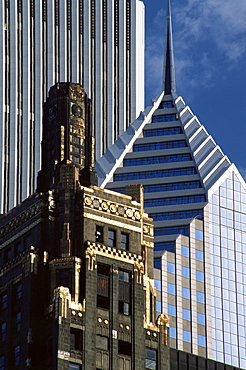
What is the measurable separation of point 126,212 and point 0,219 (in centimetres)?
1535

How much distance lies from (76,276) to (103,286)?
135 inches

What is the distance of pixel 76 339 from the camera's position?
168 meters

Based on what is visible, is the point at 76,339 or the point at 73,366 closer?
the point at 73,366

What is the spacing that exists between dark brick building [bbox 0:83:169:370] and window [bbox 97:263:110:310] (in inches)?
4.1

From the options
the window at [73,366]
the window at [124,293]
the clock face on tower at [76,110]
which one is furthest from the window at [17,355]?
the clock face on tower at [76,110]

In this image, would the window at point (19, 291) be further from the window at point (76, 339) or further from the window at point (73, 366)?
the window at point (73, 366)

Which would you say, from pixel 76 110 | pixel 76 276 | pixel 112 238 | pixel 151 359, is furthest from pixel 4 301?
pixel 76 110

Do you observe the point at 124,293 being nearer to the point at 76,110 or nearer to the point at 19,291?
the point at 19,291

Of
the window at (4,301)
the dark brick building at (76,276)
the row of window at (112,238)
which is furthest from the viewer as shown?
the window at (4,301)

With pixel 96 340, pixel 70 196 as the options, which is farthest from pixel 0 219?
pixel 96 340

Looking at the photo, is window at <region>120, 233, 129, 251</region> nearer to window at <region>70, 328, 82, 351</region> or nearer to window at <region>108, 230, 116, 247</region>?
window at <region>108, 230, 116, 247</region>

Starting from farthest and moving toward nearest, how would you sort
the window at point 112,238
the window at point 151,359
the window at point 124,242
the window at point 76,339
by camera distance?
the window at point 124,242 → the window at point 112,238 → the window at point 151,359 → the window at point 76,339

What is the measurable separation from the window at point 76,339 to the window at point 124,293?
267 inches

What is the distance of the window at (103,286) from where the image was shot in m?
172
